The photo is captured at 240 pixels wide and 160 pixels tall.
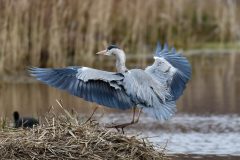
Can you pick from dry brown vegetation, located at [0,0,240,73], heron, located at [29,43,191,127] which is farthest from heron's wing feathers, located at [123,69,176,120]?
dry brown vegetation, located at [0,0,240,73]

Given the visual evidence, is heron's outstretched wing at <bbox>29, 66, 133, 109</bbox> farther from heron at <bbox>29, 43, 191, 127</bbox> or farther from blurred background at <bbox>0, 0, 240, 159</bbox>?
blurred background at <bbox>0, 0, 240, 159</bbox>

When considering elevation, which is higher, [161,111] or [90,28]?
[90,28]

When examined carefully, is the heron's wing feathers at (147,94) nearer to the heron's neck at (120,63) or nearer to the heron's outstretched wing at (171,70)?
the heron's neck at (120,63)

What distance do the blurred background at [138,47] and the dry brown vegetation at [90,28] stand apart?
0.7 inches

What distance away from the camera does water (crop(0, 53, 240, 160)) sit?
9547mm

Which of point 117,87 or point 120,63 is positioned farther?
point 120,63

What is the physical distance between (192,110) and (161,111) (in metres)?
4.40

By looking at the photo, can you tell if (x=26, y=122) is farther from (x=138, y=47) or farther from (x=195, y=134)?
(x=138, y=47)

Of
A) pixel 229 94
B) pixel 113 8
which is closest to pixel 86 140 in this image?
pixel 229 94

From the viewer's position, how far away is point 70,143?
7.61 metres

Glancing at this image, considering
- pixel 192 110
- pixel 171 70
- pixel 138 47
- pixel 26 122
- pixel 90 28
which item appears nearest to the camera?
pixel 171 70

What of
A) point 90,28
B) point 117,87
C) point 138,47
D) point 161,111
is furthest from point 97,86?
point 138,47

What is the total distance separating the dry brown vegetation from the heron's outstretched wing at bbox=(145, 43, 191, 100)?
659 centimetres

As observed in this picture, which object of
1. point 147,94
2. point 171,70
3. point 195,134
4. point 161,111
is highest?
point 171,70
